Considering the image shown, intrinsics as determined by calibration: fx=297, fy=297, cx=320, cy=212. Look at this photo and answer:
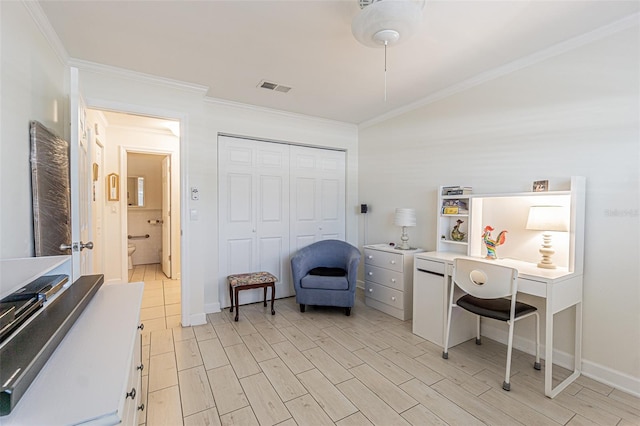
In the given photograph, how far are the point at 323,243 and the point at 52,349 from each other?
309cm

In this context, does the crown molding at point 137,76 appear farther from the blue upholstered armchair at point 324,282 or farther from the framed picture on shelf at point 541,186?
the framed picture on shelf at point 541,186

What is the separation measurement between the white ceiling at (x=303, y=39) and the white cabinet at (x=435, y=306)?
5.82ft

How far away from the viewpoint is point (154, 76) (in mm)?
2844

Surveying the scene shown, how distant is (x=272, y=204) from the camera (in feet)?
12.9

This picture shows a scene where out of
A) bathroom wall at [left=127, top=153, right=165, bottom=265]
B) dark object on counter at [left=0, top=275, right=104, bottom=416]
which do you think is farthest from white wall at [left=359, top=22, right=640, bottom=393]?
bathroom wall at [left=127, top=153, right=165, bottom=265]

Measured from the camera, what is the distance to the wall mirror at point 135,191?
20.3 feet

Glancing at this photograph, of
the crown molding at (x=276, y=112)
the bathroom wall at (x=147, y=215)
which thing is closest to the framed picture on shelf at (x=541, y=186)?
the crown molding at (x=276, y=112)

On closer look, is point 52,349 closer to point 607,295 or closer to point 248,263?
point 248,263

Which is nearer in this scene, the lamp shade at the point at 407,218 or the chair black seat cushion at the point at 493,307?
the chair black seat cushion at the point at 493,307

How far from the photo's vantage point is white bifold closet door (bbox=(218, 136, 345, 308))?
11.9 ft

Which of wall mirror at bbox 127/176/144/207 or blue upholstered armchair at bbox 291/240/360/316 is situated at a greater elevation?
wall mirror at bbox 127/176/144/207

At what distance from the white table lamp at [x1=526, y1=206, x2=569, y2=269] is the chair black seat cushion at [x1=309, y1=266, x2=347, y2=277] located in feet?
6.21

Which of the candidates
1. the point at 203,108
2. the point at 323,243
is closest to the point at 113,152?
the point at 203,108

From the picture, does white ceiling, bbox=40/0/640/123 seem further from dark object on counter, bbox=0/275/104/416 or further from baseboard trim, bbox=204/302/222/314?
baseboard trim, bbox=204/302/222/314
